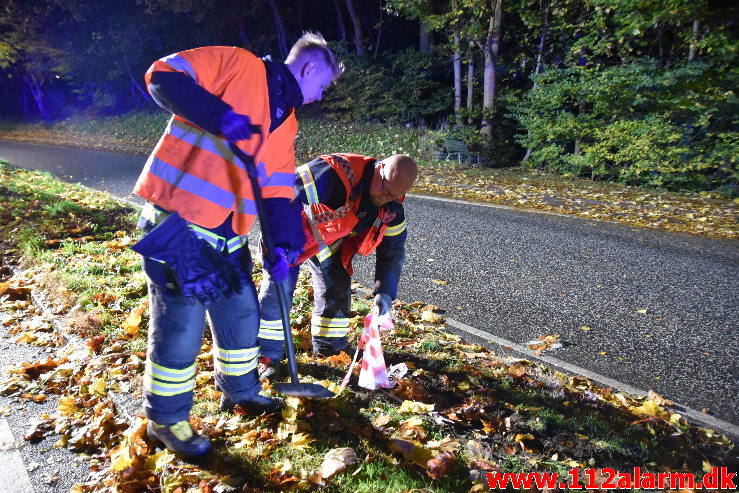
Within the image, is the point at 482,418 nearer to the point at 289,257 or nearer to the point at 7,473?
the point at 289,257

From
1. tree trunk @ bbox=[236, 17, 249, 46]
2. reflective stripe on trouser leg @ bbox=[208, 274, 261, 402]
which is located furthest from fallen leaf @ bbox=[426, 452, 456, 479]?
tree trunk @ bbox=[236, 17, 249, 46]

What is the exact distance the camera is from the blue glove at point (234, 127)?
1899mm

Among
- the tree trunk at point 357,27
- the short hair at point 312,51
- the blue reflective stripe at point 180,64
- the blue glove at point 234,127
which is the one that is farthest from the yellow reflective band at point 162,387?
the tree trunk at point 357,27

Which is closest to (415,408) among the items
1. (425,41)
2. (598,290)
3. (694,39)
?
(598,290)

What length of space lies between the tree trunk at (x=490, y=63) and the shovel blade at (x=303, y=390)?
12.2m

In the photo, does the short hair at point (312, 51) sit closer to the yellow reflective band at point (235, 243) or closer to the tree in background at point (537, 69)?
the yellow reflective band at point (235, 243)

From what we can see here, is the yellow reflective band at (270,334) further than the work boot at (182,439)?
Yes

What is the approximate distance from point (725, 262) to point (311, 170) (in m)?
5.46

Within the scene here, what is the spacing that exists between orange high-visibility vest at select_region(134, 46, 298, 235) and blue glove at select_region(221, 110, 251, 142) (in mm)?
103

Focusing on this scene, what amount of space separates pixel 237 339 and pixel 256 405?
Answer: 477 millimetres

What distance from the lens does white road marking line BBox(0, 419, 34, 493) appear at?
7.27ft

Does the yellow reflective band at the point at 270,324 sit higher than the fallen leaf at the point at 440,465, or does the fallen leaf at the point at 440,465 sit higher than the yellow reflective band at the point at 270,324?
the yellow reflective band at the point at 270,324

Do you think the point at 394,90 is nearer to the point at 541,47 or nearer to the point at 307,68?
the point at 541,47

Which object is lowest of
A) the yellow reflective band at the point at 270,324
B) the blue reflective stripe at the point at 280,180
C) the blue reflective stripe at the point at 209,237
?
the yellow reflective band at the point at 270,324
